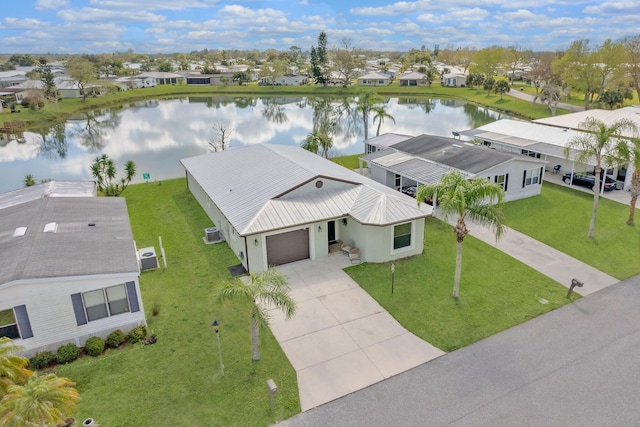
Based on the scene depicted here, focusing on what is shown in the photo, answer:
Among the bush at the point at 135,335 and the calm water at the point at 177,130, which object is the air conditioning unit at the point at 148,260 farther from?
the calm water at the point at 177,130

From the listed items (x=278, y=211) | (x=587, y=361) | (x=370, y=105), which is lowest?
(x=587, y=361)

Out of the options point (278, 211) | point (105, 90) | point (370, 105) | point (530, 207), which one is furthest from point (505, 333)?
point (105, 90)

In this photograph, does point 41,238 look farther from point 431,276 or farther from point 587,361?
point 587,361

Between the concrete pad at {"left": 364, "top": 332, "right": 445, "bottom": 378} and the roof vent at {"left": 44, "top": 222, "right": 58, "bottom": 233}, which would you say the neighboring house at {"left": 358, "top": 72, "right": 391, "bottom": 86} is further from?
the concrete pad at {"left": 364, "top": 332, "right": 445, "bottom": 378}

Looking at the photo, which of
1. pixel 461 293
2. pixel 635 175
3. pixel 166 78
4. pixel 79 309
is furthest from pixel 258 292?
pixel 166 78

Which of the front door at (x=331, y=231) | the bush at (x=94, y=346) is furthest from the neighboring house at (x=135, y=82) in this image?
the bush at (x=94, y=346)
